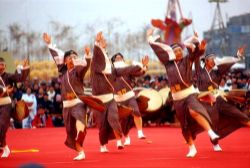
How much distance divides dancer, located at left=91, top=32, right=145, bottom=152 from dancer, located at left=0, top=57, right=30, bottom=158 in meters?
1.27

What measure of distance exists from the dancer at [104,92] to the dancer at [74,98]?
84cm

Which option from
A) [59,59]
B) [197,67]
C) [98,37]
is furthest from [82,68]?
[197,67]

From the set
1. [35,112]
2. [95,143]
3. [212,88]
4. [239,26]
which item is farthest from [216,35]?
[212,88]

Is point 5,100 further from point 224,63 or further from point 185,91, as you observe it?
point 224,63

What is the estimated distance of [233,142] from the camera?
39.2 ft

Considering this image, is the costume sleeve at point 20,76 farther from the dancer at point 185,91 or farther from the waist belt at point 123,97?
the waist belt at point 123,97

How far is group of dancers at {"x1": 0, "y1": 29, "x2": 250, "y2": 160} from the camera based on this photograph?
912 centimetres

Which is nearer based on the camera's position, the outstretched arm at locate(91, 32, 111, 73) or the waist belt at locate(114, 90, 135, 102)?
the outstretched arm at locate(91, 32, 111, 73)

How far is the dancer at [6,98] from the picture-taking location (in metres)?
9.54

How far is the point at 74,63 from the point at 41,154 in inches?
69.5

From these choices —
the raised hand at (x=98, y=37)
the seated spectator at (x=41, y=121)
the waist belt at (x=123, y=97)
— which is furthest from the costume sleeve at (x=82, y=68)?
the seated spectator at (x=41, y=121)

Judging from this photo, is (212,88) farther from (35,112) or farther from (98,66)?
(35,112)

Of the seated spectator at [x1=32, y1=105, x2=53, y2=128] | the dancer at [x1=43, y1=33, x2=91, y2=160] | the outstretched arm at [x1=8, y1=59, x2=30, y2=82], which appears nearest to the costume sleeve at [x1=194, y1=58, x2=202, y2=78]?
the dancer at [x1=43, y1=33, x2=91, y2=160]

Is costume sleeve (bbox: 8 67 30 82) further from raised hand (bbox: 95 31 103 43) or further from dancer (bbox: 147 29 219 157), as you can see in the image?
dancer (bbox: 147 29 219 157)
